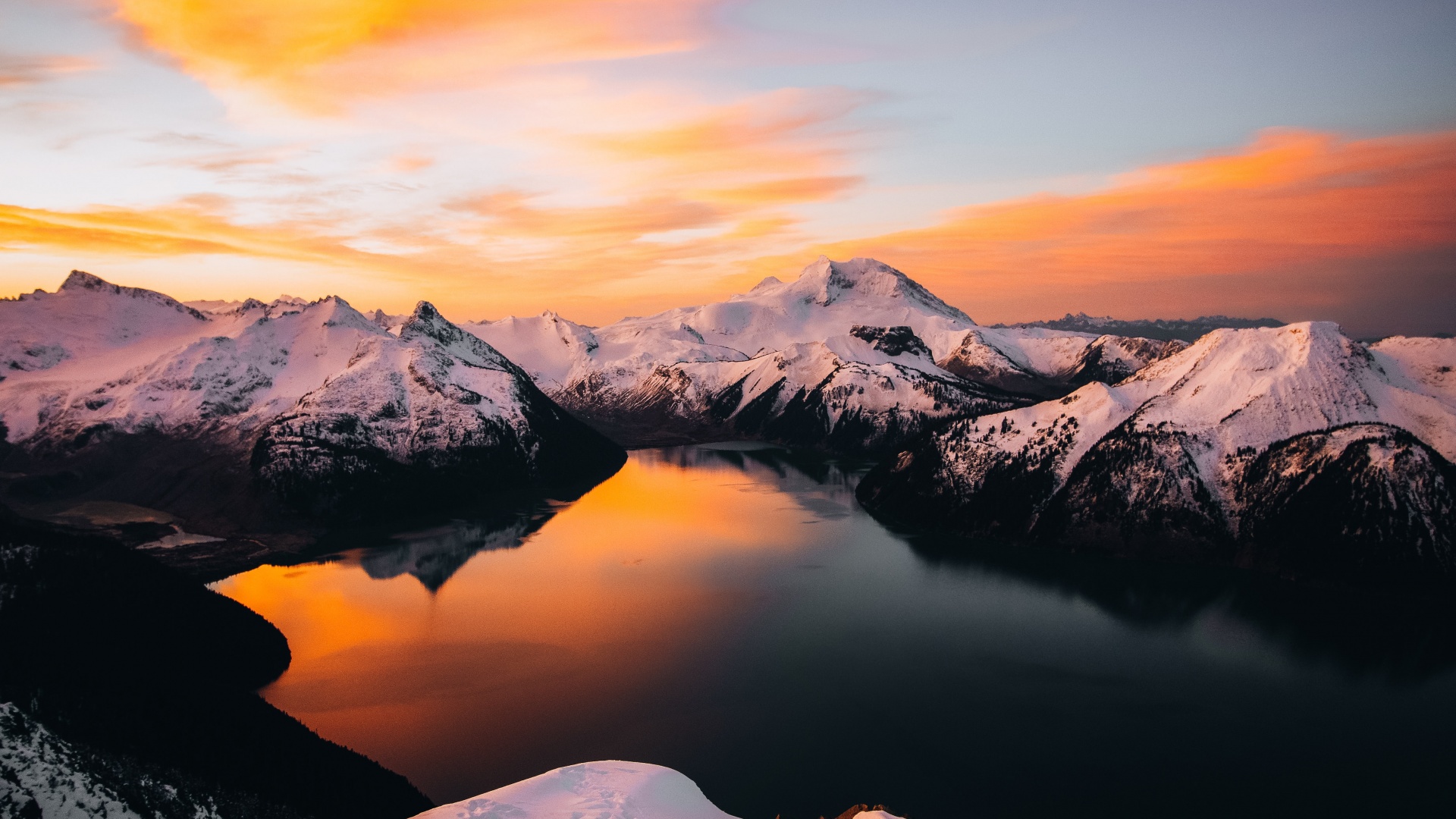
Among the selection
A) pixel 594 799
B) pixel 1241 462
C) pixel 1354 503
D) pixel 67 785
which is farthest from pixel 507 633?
pixel 1354 503

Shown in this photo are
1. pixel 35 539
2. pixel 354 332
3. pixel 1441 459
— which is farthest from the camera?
pixel 354 332

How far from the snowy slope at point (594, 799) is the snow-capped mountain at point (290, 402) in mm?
95463

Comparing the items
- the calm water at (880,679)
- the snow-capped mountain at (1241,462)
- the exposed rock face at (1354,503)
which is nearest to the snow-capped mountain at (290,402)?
the calm water at (880,679)

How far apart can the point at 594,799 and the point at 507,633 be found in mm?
34245

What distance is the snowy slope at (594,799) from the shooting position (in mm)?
39281

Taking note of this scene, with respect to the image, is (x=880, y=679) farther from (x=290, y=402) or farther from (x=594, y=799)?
(x=290, y=402)

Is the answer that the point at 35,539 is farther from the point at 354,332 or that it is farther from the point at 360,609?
the point at 354,332

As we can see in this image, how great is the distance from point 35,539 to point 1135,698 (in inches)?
3324

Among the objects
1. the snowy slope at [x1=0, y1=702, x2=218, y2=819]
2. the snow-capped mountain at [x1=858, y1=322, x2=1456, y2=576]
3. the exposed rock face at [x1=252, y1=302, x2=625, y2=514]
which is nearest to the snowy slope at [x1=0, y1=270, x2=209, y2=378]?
the exposed rock face at [x1=252, y1=302, x2=625, y2=514]

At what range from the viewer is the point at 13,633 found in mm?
53531

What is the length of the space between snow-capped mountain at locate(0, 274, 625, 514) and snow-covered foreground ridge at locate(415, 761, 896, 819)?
95.5 meters

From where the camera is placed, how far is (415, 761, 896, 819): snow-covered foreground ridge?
3925cm

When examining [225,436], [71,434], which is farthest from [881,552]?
[71,434]

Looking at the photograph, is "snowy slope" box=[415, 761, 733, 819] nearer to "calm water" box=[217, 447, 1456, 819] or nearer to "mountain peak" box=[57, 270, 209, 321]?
"calm water" box=[217, 447, 1456, 819]
